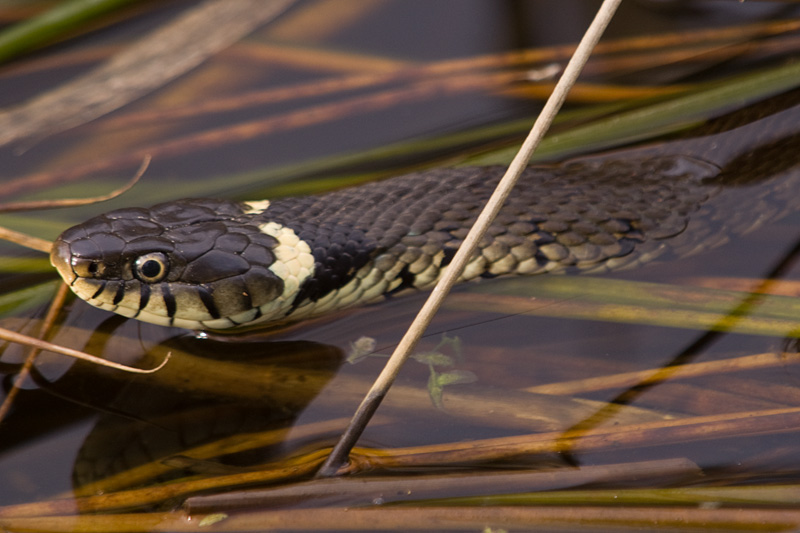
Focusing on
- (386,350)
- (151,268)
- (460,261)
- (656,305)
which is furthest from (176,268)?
(656,305)

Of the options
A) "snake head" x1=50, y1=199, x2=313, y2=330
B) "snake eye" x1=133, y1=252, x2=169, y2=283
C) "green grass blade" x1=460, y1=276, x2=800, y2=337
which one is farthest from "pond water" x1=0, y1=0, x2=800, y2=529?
"snake eye" x1=133, y1=252, x2=169, y2=283

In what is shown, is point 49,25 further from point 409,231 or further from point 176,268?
point 409,231

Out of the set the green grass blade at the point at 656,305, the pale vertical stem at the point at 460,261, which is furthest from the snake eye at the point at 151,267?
the green grass blade at the point at 656,305

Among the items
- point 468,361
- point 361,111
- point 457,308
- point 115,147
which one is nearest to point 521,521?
point 468,361

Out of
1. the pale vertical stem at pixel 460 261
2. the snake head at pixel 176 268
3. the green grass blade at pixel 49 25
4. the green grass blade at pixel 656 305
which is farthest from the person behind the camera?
the green grass blade at pixel 49 25

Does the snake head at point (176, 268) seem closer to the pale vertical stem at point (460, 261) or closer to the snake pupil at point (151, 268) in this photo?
the snake pupil at point (151, 268)
